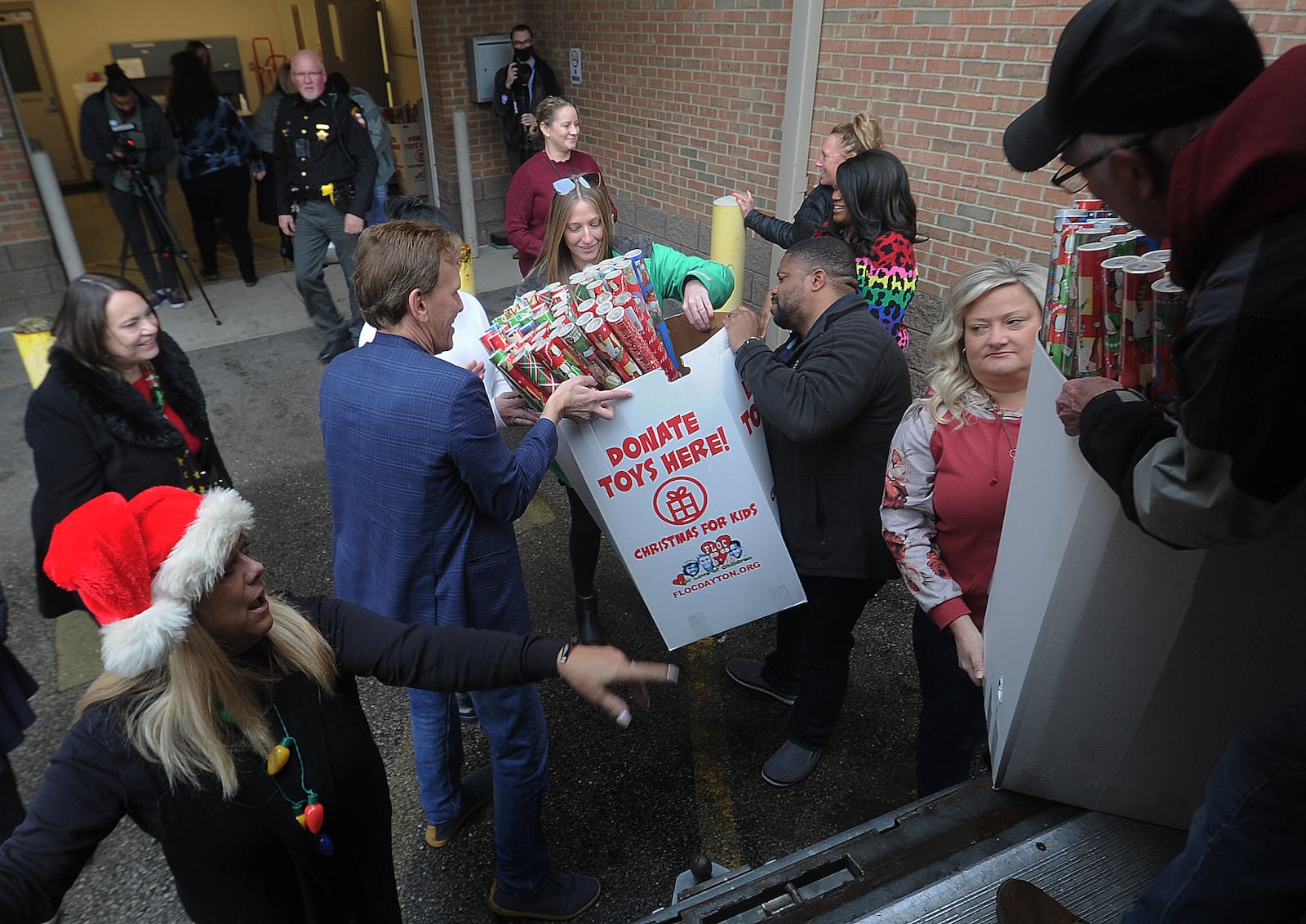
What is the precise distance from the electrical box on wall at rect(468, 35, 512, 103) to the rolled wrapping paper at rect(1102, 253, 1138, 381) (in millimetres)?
9184

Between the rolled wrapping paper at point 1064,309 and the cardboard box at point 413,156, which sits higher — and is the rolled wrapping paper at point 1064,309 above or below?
above

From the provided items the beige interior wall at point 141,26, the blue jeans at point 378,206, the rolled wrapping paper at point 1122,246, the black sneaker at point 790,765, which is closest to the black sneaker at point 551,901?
the black sneaker at point 790,765

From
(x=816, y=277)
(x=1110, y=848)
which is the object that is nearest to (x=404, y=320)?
(x=816, y=277)

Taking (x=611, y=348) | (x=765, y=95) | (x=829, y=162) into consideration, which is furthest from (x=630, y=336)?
(x=765, y=95)

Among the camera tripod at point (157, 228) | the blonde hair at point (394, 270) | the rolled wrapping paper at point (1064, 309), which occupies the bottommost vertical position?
the camera tripod at point (157, 228)

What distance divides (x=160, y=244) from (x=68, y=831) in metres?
8.00

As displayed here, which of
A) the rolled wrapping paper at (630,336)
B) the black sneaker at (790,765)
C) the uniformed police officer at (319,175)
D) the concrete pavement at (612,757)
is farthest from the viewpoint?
the uniformed police officer at (319,175)

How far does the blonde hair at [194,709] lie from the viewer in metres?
1.52

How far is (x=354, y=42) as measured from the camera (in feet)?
49.3

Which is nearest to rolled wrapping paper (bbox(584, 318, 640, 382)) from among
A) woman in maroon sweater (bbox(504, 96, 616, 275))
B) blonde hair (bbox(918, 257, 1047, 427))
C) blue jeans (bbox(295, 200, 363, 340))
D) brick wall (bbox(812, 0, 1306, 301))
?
blonde hair (bbox(918, 257, 1047, 427))

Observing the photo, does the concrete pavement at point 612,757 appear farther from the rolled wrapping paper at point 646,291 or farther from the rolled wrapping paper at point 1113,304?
the rolled wrapping paper at point 1113,304

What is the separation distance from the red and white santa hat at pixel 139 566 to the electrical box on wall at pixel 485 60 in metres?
8.90

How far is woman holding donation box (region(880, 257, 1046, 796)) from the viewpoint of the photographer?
232 cm

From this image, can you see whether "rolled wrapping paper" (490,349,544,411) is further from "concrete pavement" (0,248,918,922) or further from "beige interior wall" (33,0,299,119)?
"beige interior wall" (33,0,299,119)
